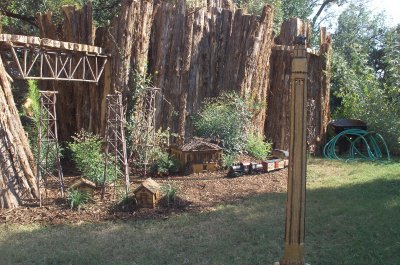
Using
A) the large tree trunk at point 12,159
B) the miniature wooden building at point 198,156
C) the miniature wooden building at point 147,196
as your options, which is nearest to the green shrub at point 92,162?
the large tree trunk at point 12,159

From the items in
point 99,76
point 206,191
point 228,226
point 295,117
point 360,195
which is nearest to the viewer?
point 295,117

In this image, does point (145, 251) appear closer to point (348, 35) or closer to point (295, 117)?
point (295, 117)

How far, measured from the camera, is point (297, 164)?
A: 3.35 meters

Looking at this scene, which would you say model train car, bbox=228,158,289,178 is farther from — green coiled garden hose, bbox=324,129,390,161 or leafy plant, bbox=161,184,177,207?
green coiled garden hose, bbox=324,129,390,161

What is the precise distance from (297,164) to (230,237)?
3120mm

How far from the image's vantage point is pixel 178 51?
37.9 ft

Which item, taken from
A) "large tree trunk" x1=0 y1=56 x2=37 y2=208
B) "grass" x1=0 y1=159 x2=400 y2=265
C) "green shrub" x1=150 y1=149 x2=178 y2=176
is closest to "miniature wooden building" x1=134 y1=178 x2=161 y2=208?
"grass" x1=0 y1=159 x2=400 y2=265

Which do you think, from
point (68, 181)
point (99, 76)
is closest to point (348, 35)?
point (99, 76)

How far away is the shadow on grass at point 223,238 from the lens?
18.1 feet

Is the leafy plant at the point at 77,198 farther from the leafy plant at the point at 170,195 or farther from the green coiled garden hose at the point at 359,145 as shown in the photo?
the green coiled garden hose at the point at 359,145

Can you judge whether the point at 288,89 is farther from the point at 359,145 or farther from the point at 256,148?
the point at 359,145

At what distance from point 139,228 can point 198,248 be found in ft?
4.10

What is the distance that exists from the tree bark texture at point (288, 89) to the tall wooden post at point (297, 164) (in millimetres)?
10183

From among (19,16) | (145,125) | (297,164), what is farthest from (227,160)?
(19,16)
